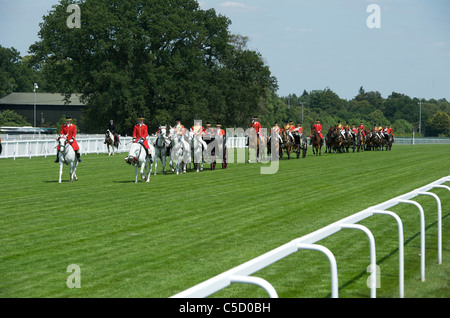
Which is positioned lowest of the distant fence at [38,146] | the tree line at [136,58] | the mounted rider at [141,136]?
the distant fence at [38,146]

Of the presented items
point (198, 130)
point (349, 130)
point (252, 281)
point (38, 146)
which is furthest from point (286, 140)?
point (252, 281)

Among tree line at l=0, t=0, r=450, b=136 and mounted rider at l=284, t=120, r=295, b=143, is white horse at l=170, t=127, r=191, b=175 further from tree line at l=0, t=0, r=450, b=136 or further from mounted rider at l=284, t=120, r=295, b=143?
tree line at l=0, t=0, r=450, b=136

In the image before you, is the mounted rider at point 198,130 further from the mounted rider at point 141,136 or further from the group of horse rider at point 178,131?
the mounted rider at point 141,136

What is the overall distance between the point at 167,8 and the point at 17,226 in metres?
46.6

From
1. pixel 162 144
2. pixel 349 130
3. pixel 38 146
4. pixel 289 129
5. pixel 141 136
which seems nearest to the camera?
pixel 141 136

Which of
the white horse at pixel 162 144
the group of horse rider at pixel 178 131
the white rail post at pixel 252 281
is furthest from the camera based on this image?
the white horse at pixel 162 144

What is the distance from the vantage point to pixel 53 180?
20.3 m

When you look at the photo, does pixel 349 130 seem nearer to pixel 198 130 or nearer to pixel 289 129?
pixel 289 129

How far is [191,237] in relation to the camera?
371 inches

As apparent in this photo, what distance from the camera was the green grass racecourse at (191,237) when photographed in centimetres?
662

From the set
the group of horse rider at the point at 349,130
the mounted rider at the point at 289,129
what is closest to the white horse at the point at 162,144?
the mounted rider at the point at 289,129

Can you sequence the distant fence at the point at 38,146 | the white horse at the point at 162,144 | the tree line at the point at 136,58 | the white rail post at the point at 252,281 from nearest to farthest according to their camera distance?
the white rail post at the point at 252,281 < the white horse at the point at 162,144 < the distant fence at the point at 38,146 < the tree line at the point at 136,58

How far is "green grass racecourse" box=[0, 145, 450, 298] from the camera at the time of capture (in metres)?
6.62
